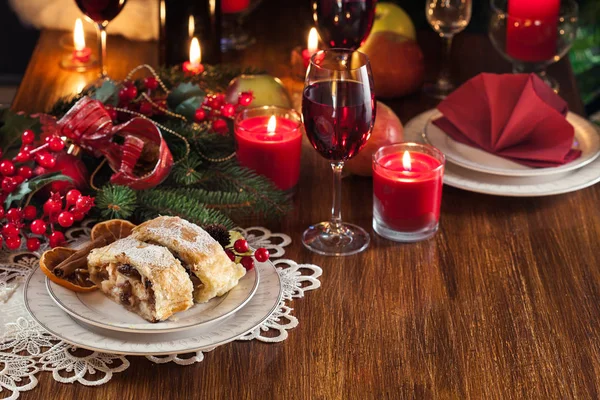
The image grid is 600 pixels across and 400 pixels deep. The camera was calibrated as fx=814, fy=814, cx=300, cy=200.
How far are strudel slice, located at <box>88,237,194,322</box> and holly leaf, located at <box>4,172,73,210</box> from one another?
0.20 meters

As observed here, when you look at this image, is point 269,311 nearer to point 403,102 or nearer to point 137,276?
point 137,276

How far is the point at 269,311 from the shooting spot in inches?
34.9

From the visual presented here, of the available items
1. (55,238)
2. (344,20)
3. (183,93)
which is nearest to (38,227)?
(55,238)

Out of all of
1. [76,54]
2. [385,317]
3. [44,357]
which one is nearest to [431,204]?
[385,317]

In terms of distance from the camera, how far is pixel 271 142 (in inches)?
47.0

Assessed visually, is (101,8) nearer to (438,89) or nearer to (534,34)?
(438,89)

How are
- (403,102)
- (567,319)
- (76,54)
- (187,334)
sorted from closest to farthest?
(187,334), (567,319), (403,102), (76,54)

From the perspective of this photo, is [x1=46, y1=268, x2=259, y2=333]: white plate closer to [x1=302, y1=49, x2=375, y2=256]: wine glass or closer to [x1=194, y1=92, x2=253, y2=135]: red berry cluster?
[x1=302, y1=49, x2=375, y2=256]: wine glass

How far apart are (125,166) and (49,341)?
1.01ft

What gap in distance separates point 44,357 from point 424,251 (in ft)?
1.67

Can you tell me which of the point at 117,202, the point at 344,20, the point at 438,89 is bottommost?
the point at 438,89

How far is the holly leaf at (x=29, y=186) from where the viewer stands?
105 centimetres

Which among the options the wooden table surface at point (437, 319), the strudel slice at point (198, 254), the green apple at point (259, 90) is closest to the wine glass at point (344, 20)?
the green apple at point (259, 90)

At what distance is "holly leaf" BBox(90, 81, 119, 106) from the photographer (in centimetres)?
125
